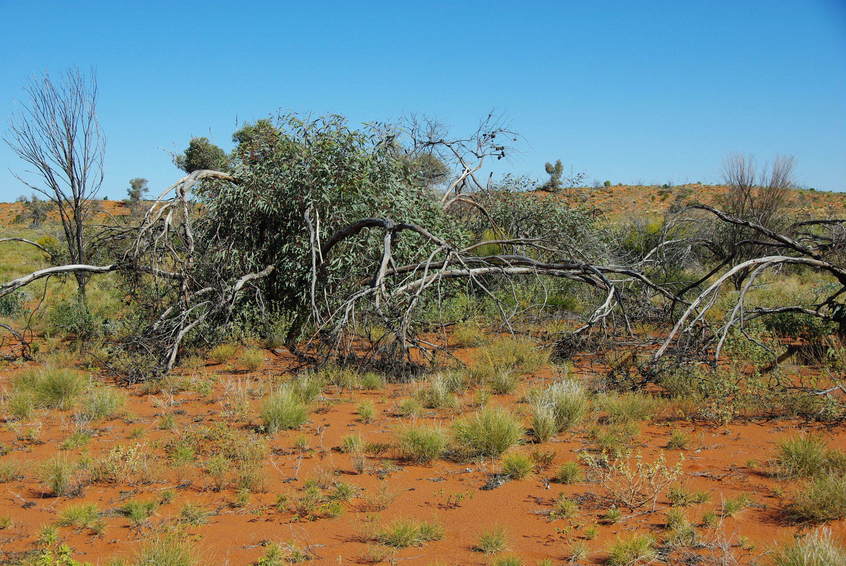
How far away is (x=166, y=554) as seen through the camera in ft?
12.4

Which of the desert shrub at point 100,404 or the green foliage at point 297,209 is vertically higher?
the green foliage at point 297,209

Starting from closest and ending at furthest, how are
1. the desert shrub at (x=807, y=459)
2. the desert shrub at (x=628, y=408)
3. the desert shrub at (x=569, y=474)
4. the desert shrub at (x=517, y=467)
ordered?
the desert shrub at (x=807, y=459)
the desert shrub at (x=569, y=474)
the desert shrub at (x=517, y=467)
the desert shrub at (x=628, y=408)

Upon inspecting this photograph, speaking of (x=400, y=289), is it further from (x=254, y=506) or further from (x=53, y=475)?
(x=53, y=475)

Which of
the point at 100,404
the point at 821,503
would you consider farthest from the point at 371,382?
the point at 821,503

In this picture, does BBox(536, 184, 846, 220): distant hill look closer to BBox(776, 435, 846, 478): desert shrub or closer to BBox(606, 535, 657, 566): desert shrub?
BBox(776, 435, 846, 478): desert shrub

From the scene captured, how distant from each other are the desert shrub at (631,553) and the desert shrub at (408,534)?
3.75 feet

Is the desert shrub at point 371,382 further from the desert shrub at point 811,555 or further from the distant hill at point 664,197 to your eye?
the distant hill at point 664,197

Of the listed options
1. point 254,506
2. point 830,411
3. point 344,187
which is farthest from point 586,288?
point 254,506

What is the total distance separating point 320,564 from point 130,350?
20.1 ft

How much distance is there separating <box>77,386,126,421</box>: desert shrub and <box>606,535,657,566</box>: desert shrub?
5467 mm

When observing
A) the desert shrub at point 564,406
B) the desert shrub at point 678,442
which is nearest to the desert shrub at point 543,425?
the desert shrub at point 564,406

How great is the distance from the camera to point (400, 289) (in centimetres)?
803

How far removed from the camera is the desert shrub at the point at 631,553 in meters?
3.87

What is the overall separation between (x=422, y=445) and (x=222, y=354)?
16.4 ft
